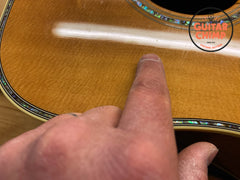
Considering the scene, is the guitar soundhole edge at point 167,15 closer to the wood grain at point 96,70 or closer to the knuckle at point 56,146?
the wood grain at point 96,70

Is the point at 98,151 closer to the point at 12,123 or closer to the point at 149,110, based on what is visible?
Result: the point at 149,110

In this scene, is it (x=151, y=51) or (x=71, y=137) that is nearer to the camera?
(x=71, y=137)

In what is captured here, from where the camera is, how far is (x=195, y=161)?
0.40 meters

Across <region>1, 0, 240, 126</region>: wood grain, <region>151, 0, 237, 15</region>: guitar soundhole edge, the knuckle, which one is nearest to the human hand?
the knuckle

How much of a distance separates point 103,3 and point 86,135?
60 centimetres

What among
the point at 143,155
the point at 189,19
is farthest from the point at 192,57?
the point at 143,155

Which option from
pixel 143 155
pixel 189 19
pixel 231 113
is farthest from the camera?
pixel 189 19

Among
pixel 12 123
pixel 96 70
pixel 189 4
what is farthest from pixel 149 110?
pixel 189 4

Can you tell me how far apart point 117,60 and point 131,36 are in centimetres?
10

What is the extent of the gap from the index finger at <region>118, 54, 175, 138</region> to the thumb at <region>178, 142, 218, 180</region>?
14 cm

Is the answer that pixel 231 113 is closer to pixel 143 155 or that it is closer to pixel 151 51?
pixel 151 51

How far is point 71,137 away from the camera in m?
0.23

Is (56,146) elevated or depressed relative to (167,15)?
depressed

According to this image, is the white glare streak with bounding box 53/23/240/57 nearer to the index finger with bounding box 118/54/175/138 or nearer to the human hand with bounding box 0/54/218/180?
the index finger with bounding box 118/54/175/138
